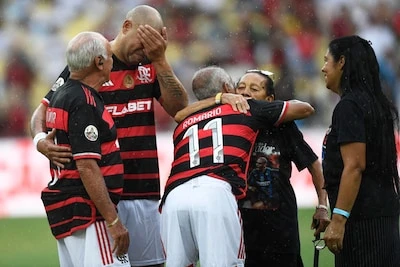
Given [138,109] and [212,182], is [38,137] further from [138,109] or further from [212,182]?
[212,182]

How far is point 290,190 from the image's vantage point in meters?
5.55

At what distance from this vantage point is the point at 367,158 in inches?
200

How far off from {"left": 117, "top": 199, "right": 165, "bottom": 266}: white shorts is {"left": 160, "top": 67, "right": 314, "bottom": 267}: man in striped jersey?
44 cm

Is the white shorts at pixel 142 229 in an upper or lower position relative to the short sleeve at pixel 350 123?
lower

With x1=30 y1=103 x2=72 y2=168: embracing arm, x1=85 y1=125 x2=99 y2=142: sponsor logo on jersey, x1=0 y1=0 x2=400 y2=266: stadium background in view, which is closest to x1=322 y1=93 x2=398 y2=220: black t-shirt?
x1=85 y1=125 x2=99 y2=142: sponsor logo on jersey

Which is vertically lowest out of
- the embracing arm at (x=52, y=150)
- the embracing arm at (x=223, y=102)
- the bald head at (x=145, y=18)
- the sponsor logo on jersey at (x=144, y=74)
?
the embracing arm at (x=52, y=150)

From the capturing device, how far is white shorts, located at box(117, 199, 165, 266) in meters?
5.80

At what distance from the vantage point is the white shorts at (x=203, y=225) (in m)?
5.07

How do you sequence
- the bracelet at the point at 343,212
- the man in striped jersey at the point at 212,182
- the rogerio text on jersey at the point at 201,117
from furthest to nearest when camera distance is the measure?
the rogerio text on jersey at the point at 201,117
the man in striped jersey at the point at 212,182
the bracelet at the point at 343,212

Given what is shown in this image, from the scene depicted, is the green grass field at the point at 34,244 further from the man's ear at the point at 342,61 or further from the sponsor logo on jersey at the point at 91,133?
the sponsor logo on jersey at the point at 91,133

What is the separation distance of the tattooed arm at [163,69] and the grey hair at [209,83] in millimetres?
232

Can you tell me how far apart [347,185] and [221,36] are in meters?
10.4

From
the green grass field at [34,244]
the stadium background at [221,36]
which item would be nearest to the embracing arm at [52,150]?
the green grass field at [34,244]

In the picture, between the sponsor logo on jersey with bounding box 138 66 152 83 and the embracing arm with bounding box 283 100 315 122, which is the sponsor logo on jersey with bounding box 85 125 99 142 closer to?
the sponsor logo on jersey with bounding box 138 66 152 83
